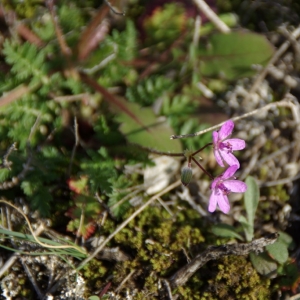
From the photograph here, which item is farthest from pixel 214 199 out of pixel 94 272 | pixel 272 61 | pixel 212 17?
pixel 212 17

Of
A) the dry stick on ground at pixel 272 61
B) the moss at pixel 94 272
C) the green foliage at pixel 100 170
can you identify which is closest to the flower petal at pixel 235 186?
the green foliage at pixel 100 170

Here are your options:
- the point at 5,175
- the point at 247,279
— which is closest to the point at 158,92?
the point at 5,175

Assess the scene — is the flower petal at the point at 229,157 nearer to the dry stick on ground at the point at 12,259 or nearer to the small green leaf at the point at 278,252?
the small green leaf at the point at 278,252

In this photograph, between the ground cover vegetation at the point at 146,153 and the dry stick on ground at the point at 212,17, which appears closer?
the ground cover vegetation at the point at 146,153

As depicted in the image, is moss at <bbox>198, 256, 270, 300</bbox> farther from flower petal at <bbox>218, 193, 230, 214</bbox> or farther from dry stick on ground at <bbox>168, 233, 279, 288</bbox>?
flower petal at <bbox>218, 193, 230, 214</bbox>

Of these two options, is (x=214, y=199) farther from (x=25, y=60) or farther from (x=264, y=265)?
(x=25, y=60)

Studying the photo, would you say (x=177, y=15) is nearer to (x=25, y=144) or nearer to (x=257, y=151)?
(x=257, y=151)
